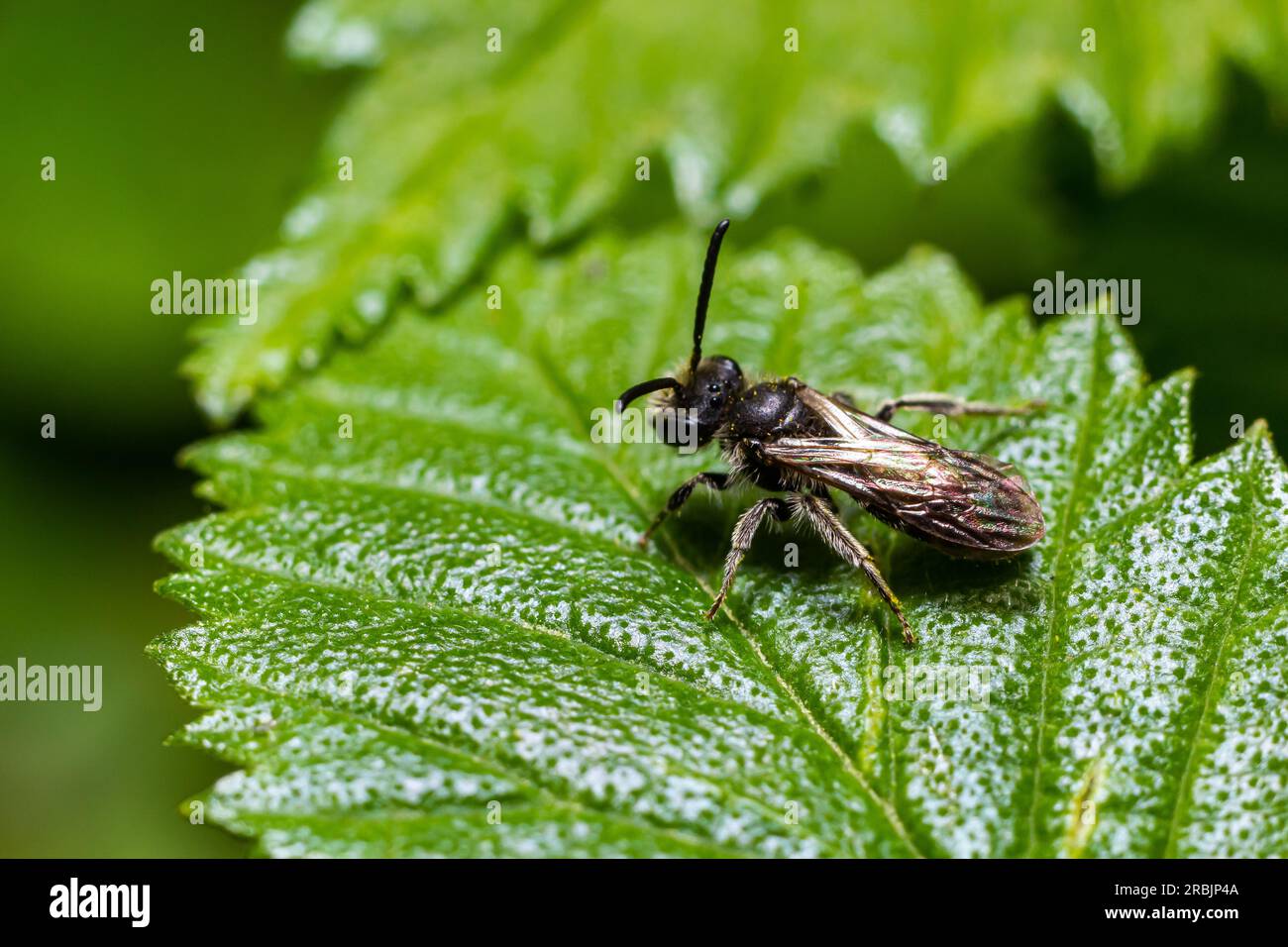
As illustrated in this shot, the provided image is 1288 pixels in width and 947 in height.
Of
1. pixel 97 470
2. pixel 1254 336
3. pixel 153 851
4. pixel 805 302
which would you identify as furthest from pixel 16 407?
pixel 1254 336

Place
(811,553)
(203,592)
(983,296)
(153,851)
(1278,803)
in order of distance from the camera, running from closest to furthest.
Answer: (1278,803) < (203,592) < (811,553) < (153,851) < (983,296)

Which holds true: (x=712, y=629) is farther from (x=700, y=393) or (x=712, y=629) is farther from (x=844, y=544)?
(x=700, y=393)

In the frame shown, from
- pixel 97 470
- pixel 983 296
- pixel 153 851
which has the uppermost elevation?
pixel 983 296

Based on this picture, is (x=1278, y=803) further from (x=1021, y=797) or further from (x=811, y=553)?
(x=811, y=553)

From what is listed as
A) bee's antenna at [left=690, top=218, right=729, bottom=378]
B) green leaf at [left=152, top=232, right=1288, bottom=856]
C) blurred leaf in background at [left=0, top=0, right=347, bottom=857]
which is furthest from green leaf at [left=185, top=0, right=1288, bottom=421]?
bee's antenna at [left=690, top=218, right=729, bottom=378]

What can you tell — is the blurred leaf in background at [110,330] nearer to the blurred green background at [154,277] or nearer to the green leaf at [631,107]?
the blurred green background at [154,277]

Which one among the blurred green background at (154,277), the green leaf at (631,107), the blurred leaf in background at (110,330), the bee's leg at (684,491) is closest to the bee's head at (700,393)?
the bee's leg at (684,491)

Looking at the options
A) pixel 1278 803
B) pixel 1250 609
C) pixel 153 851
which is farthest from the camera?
pixel 153 851

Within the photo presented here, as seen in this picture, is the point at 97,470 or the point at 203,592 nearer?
the point at 203,592

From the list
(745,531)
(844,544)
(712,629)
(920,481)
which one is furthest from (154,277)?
(920,481)
